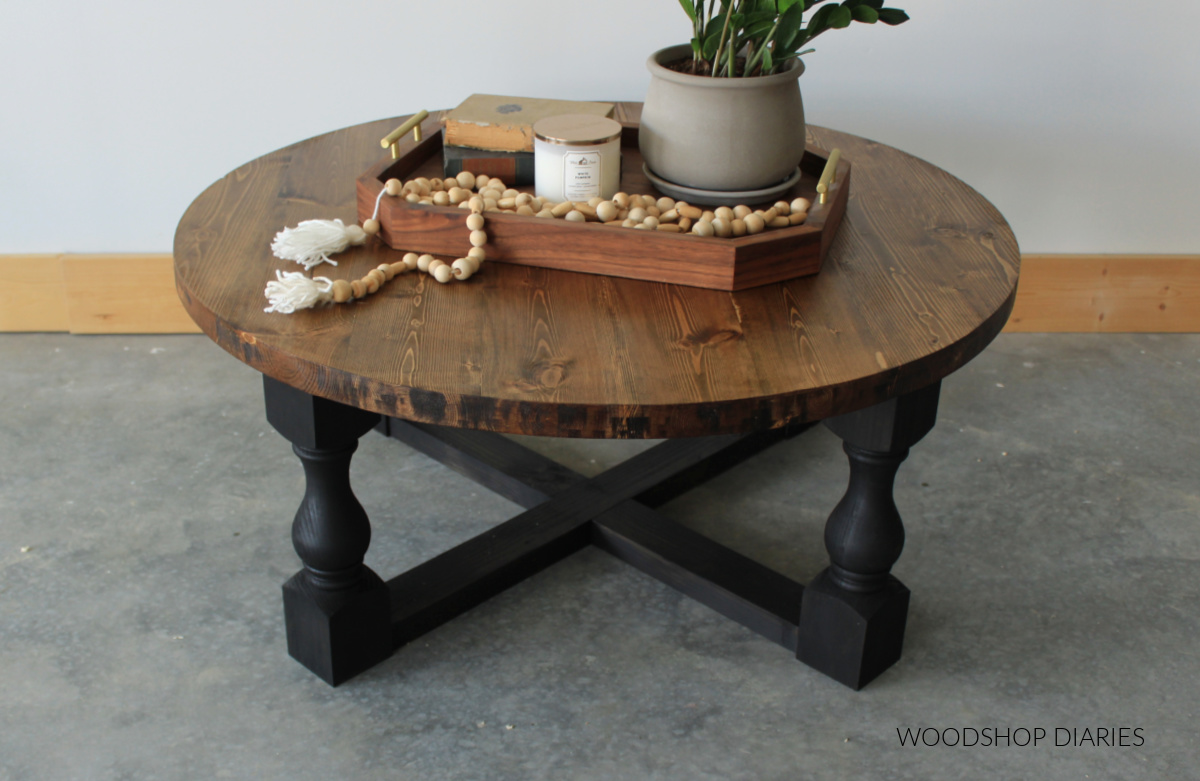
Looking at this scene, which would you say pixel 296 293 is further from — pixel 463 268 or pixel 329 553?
pixel 329 553

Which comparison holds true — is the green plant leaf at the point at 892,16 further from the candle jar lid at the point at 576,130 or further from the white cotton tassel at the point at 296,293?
the white cotton tassel at the point at 296,293

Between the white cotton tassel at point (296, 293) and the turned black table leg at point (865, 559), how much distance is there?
628 millimetres

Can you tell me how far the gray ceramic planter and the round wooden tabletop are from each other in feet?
0.51

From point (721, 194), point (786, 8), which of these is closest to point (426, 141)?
point (721, 194)

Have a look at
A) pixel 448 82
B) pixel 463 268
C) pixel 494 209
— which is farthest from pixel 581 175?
pixel 448 82

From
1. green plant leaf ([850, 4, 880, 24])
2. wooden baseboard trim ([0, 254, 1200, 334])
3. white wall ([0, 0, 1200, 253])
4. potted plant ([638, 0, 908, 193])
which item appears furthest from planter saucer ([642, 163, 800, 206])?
wooden baseboard trim ([0, 254, 1200, 334])

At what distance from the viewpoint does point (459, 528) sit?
5.93 ft

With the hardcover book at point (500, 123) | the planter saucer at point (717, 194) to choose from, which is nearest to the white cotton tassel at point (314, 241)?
the hardcover book at point (500, 123)

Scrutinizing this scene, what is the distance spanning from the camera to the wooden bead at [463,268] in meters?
1.30

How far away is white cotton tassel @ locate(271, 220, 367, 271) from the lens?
52.1 inches

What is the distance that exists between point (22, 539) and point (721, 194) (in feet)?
4.05

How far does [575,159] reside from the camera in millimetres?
1417

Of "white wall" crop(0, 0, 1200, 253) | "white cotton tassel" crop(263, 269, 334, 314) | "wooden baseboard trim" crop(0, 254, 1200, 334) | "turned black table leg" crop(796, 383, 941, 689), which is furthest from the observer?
"wooden baseboard trim" crop(0, 254, 1200, 334)

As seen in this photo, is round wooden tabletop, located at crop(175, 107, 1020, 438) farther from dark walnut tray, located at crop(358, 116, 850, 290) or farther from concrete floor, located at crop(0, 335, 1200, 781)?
concrete floor, located at crop(0, 335, 1200, 781)
